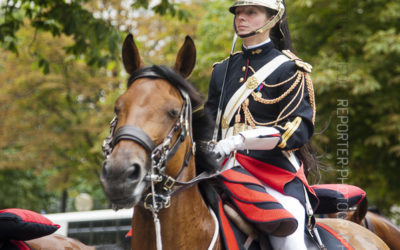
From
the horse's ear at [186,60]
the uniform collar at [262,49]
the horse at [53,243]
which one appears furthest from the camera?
the horse at [53,243]

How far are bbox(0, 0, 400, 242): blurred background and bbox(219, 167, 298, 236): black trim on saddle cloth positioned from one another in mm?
3635

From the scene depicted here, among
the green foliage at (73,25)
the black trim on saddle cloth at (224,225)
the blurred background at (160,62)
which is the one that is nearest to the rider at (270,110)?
the black trim on saddle cloth at (224,225)

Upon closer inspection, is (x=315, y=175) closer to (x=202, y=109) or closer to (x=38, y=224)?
(x=202, y=109)

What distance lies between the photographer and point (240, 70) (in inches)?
156

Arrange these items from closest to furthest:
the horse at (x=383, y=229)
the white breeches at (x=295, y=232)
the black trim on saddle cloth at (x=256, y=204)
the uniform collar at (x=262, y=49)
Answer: the black trim on saddle cloth at (x=256, y=204) → the white breeches at (x=295, y=232) → the uniform collar at (x=262, y=49) → the horse at (x=383, y=229)

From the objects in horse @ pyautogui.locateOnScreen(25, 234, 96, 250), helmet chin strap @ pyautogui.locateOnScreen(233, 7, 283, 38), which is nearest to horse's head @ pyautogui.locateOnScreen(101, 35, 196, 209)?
helmet chin strap @ pyautogui.locateOnScreen(233, 7, 283, 38)

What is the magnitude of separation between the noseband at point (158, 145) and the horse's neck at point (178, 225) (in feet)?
0.57

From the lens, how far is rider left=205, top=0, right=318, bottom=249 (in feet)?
11.4

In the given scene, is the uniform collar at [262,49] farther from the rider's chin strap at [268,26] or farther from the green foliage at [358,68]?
the green foliage at [358,68]

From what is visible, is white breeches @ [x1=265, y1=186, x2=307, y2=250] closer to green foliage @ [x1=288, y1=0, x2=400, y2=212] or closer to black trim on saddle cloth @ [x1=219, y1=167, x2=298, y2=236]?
black trim on saddle cloth @ [x1=219, y1=167, x2=298, y2=236]

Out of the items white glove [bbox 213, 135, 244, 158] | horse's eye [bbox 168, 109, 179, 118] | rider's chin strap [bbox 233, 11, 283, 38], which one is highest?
rider's chin strap [bbox 233, 11, 283, 38]

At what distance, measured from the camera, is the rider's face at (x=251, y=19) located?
3.80 metres

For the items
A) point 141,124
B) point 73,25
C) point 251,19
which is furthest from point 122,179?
point 73,25

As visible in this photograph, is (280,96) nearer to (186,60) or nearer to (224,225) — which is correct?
(186,60)
